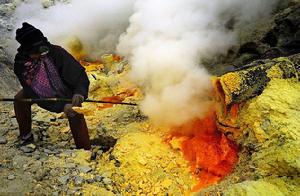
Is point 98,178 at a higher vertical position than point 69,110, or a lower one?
lower

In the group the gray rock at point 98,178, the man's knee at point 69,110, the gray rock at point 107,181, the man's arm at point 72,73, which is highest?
the man's arm at point 72,73

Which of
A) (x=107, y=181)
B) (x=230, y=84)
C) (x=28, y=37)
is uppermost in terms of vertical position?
(x=28, y=37)

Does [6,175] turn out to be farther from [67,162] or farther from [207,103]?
[207,103]

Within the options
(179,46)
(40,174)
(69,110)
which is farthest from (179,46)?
(40,174)

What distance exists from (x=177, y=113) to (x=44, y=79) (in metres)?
1.47

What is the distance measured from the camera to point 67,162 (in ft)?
12.3

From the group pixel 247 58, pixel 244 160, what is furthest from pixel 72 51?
pixel 244 160

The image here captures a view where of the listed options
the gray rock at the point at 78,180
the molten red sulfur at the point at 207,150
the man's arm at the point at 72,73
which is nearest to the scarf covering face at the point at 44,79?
the man's arm at the point at 72,73

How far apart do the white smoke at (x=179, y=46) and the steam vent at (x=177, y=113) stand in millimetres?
14

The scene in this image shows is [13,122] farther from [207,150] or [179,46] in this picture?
[207,150]

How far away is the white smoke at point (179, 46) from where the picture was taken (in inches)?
154

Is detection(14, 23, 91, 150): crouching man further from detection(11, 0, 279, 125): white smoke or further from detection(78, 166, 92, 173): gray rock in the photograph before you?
detection(11, 0, 279, 125): white smoke

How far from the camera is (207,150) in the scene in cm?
368

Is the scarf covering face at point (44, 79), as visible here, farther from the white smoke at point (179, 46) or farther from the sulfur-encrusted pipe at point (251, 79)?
the sulfur-encrusted pipe at point (251, 79)
